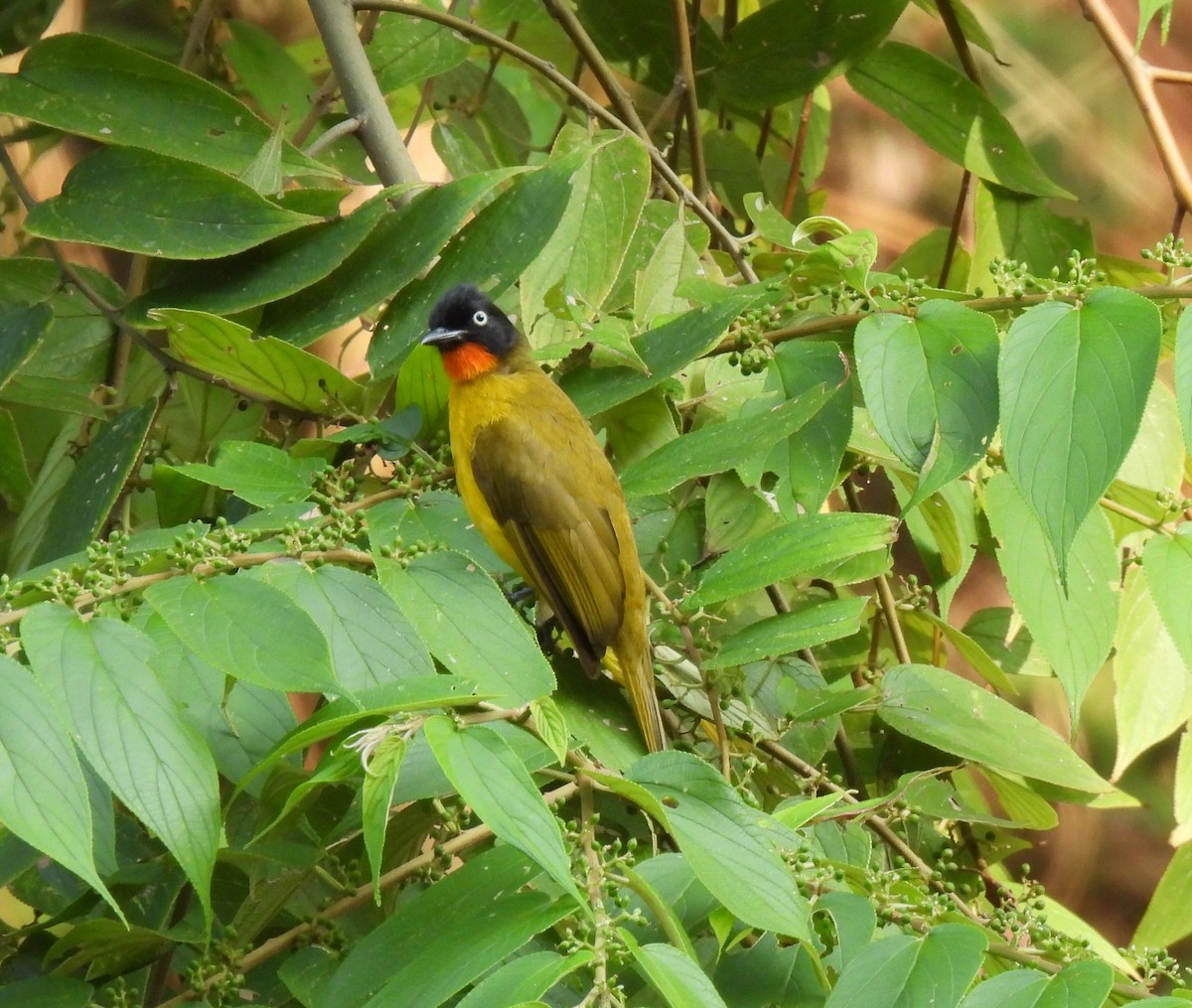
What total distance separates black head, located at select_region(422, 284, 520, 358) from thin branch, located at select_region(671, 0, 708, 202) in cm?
41

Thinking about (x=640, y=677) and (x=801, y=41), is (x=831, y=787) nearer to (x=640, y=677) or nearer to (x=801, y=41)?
(x=640, y=677)

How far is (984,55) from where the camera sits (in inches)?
156

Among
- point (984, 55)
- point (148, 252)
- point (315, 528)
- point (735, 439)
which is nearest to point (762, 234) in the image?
point (735, 439)

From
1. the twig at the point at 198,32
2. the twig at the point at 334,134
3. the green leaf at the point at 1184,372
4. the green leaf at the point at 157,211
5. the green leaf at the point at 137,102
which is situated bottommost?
the green leaf at the point at 1184,372

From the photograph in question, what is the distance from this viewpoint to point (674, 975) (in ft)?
3.39

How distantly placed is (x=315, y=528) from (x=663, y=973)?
57cm

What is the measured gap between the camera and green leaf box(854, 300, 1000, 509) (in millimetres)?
1429

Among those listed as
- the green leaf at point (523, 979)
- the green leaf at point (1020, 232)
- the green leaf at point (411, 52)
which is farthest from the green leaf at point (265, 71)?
the green leaf at point (523, 979)

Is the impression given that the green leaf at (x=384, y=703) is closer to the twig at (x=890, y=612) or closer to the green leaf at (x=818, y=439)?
the green leaf at (x=818, y=439)

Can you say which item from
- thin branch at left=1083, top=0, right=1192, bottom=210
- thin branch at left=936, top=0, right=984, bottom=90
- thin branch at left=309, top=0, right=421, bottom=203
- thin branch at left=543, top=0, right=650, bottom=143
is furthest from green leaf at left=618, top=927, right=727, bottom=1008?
thin branch at left=936, top=0, right=984, bottom=90

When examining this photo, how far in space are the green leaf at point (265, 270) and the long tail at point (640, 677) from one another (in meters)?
0.64

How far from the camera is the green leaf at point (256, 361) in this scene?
1.72 meters

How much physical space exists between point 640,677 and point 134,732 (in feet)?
2.94

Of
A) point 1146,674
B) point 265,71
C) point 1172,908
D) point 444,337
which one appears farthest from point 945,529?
point 265,71
